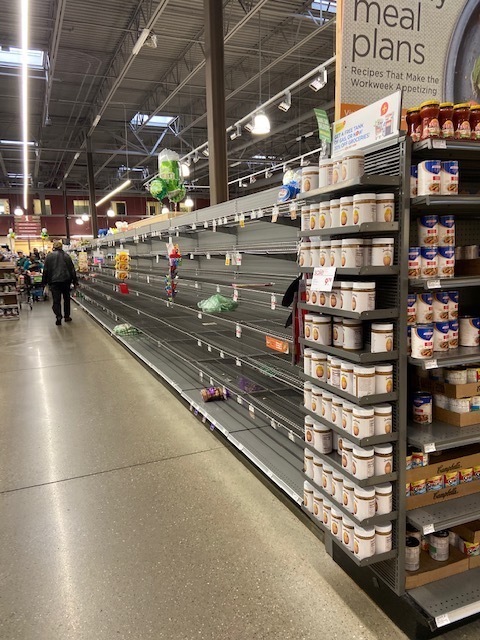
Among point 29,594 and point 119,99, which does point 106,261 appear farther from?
point 29,594

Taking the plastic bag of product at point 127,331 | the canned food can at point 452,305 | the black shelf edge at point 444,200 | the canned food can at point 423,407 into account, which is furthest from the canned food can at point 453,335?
the plastic bag of product at point 127,331

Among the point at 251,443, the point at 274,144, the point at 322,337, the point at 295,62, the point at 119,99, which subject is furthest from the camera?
the point at 274,144

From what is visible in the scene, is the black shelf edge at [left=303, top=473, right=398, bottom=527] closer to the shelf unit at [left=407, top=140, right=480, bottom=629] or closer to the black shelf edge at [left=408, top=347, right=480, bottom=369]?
the shelf unit at [left=407, top=140, right=480, bottom=629]

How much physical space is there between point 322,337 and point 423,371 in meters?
0.53

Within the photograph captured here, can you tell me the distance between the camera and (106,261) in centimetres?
1160

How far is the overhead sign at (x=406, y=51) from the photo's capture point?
2.18 metres

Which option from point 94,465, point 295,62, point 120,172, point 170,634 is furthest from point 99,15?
point 120,172

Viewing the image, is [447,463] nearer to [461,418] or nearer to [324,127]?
[461,418]

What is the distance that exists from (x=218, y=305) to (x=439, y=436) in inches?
108

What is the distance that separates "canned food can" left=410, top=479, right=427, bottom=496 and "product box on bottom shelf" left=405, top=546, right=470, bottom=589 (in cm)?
32

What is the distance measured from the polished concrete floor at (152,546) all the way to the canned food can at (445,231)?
5.12 ft

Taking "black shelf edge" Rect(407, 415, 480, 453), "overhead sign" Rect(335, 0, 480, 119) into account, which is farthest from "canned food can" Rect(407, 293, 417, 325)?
"overhead sign" Rect(335, 0, 480, 119)

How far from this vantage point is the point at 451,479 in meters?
2.04

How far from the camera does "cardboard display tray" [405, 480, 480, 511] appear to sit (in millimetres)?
1970
